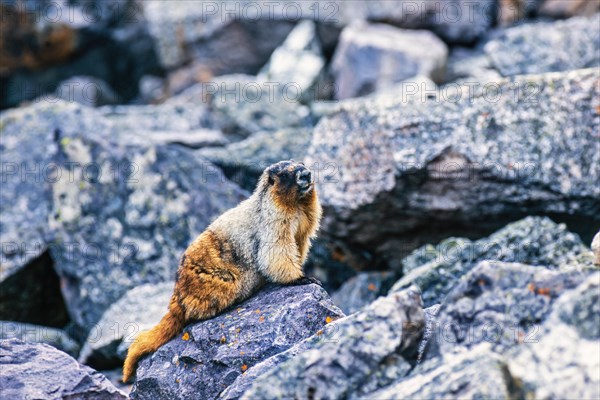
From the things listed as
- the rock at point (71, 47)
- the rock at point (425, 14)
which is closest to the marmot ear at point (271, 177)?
the rock at point (425, 14)

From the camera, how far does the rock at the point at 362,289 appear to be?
12570mm

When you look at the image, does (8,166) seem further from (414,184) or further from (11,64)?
(11,64)

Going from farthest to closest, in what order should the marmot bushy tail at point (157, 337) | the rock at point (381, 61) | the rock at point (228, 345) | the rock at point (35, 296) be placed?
the rock at point (381, 61) < the rock at point (35, 296) < the marmot bushy tail at point (157, 337) < the rock at point (228, 345)

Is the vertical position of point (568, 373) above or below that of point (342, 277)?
above

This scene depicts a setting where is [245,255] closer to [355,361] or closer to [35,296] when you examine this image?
[355,361]

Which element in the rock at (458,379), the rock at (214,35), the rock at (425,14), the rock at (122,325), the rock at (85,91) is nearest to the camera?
the rock at (458,379)

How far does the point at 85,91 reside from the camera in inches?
902

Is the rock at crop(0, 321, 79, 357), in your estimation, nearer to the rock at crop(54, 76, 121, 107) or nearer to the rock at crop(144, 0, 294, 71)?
the rock at crop(54, 76, 121, 107)

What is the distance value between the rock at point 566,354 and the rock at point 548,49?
33.7 feet

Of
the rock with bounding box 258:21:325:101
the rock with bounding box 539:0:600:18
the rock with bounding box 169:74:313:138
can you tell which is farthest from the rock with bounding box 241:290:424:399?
the rock with bounding box 539:0:600:18

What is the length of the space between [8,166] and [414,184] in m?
7.78

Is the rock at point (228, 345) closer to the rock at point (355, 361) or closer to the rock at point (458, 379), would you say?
the rock at point (355, 361)

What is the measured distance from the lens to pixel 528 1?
77.4ft

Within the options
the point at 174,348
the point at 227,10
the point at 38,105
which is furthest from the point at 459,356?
the point at 227,10
